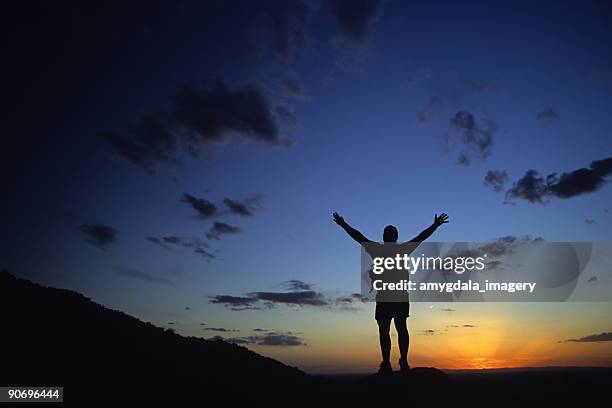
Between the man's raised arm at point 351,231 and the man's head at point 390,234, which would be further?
the man's raised arm at point 351,231

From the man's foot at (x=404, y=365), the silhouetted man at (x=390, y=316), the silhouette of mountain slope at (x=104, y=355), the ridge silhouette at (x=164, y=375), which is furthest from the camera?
the man's foot at (x=404, y=365)

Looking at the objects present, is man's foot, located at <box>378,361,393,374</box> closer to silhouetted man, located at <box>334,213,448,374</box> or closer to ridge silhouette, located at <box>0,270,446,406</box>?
silhouetted man, located at <box>334,213,448,374</box>

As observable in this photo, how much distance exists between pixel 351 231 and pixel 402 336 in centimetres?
310

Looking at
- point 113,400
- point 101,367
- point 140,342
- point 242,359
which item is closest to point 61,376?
point 101,367

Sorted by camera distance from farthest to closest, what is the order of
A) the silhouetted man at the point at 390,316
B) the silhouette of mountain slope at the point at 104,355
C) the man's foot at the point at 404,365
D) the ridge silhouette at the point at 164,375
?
the man's foot at the point at 404,365 → the silhouetted man at the point at 390,316 → the silhouette of mountain slope at the point at 104,355 → the ridge silhouette at the point at 164,375

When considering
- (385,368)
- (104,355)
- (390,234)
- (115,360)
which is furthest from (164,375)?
(390,234)

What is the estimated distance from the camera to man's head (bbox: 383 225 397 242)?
1071cm

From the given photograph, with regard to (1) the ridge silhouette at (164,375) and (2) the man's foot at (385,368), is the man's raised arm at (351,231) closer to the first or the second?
(2) the man's foot at (385,368)

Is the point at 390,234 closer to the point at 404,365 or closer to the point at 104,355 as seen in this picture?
the point at 404,365

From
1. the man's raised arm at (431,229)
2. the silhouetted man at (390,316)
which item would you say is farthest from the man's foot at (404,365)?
the man's raised arm at (431,229)

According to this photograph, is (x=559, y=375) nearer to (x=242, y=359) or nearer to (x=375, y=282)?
(x=375, y=282)

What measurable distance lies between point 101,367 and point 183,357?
2.76 m

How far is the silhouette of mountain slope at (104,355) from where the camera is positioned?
34.1 ft

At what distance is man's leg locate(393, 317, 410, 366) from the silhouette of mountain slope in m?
3.74
